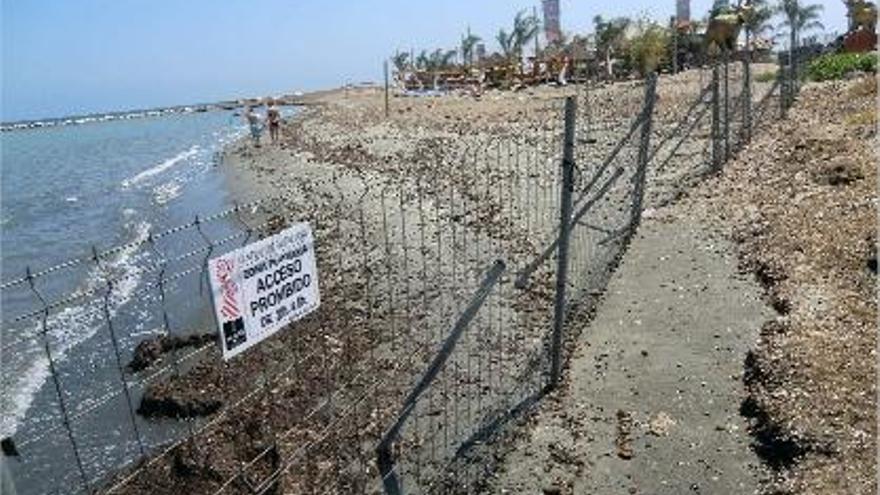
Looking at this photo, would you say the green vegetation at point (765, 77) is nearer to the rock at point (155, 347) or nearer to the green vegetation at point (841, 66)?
the green vegetation at point (841, 66)

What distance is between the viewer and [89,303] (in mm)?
14375

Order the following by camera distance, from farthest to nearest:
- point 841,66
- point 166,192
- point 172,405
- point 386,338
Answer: point 841,66 → point 166,192 → point 386,338 → point 172,405

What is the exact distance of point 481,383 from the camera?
859cm

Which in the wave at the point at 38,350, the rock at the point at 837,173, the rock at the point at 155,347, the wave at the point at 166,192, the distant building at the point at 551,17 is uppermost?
the distant building at the point at 551,17

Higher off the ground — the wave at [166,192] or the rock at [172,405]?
the rock at [172,405]

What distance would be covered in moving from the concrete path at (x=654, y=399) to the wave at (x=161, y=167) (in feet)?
108

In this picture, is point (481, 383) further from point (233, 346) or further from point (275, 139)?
point (275, 139)

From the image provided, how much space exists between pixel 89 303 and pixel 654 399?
9809 mm

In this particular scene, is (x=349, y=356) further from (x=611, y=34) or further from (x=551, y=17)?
(x=611, y=34)

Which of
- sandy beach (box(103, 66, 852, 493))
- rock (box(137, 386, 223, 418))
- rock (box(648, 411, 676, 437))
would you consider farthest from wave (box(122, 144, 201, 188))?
rock (box(648, 411, 676, 437))

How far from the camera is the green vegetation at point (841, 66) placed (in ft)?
117

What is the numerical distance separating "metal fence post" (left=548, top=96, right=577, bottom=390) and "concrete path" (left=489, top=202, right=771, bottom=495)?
0.96 ft

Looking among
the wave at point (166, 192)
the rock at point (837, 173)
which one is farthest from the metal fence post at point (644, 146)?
the wave at point (166, 192)

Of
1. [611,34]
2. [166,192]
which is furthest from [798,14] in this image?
[166,192]
